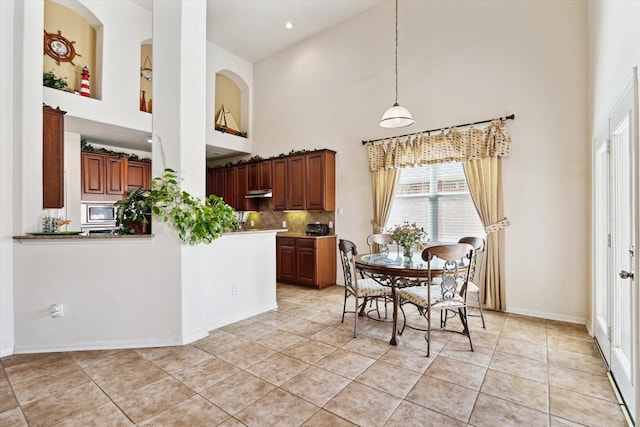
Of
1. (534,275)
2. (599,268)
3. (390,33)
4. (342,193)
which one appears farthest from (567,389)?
(390,33)

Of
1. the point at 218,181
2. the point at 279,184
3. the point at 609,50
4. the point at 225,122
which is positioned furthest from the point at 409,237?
the point at 218,181

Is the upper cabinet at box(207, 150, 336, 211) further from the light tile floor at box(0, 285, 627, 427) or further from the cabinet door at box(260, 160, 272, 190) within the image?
the light tile floor at box(0, 285, 627, 427)

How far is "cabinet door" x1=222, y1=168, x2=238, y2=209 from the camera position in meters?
7.19

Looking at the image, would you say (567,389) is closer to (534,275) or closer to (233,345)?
(534,275)

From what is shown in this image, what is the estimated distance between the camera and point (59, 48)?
492cm

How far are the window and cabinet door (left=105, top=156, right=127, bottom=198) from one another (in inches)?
208

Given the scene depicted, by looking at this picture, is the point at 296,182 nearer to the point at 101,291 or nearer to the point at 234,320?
the point at 234,320

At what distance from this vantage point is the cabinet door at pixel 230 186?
7188 mm

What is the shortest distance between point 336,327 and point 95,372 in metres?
2.24

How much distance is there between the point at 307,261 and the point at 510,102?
12.4ft

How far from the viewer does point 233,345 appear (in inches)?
120

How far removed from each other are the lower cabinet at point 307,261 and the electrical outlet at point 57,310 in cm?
335

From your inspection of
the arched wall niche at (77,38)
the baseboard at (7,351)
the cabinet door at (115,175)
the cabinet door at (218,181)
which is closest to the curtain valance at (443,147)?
the cabinet door at (218,181)

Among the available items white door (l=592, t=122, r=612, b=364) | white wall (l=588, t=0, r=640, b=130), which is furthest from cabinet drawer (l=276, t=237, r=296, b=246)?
white wall (l=588, t=0, r=640, b=130)
